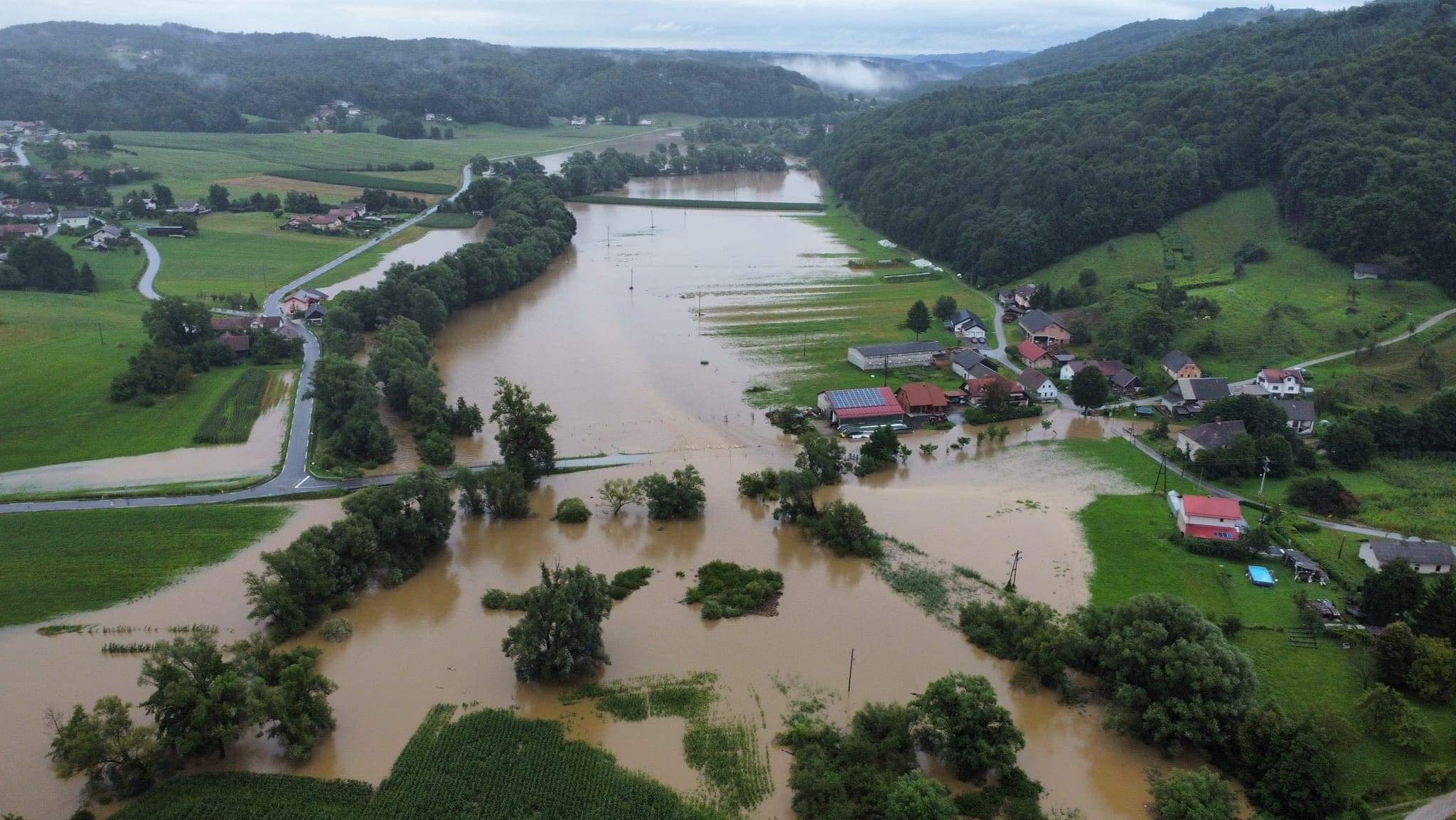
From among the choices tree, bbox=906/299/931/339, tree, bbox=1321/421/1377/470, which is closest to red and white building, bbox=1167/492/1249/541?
tree, bbox=1321/421/1377/470

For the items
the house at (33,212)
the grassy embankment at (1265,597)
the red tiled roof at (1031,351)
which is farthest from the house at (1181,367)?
the house at (33,212)

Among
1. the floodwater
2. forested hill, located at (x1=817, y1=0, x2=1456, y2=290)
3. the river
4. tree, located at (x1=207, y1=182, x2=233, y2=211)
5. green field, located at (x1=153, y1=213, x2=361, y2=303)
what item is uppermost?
forested hill, located at (x1=817, y1=0, x2=1456, y2=290)

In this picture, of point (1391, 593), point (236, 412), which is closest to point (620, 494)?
point (236, 412)

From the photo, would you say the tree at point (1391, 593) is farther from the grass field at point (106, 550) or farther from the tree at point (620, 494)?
the grass field at point (106, 550)

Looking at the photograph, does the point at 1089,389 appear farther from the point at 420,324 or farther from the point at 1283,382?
the point at 420,324

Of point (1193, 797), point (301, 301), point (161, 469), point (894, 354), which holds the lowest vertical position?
point (1193, 797)

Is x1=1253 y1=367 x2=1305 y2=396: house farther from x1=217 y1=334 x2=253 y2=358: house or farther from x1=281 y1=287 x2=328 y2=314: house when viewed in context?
x1=281 y1=287 x2=328 y2=314: house

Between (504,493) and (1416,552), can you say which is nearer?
(1416,552)

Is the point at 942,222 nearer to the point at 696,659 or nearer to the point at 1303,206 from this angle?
the point at 1303,206
